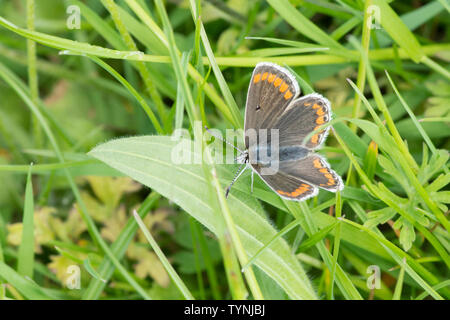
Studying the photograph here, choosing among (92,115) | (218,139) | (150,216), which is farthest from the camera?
(92,115)

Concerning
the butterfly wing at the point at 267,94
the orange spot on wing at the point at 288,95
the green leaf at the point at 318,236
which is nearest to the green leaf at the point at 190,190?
the green leaf at the point at 318,236

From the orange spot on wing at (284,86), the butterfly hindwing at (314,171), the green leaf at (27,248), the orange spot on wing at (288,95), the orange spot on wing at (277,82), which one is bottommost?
the green leaf at (27,248)

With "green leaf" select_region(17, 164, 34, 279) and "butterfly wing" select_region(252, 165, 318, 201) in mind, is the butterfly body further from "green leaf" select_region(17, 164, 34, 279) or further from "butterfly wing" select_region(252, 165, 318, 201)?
"green leaf" select_region(17, 164, 34, 279)

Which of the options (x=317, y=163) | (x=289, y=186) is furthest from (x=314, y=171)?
(x=289, y=186)

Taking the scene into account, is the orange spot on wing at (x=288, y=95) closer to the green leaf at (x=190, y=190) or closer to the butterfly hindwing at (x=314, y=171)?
the butterfly hindwing at (x=314, y=171)

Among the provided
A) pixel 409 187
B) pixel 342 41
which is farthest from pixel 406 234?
pixel 342 41
